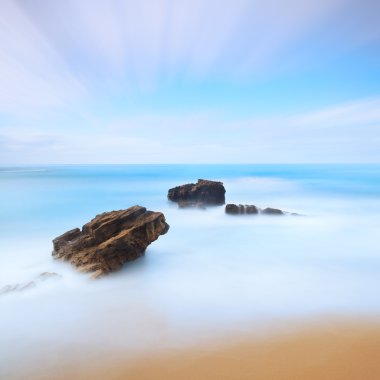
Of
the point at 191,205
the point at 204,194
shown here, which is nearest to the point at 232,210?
the point at 191,205

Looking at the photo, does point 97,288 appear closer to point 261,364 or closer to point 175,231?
point 261,364

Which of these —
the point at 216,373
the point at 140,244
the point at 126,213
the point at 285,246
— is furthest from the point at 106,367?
the point at 285,246

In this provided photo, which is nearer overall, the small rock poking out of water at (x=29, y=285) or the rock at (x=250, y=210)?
the small rock poking out of water at (x=29, y=285)

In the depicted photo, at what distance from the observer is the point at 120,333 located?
6.02m

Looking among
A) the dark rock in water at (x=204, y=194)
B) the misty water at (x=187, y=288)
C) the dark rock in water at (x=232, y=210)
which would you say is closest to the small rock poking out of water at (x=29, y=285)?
the misty water at (x=187, y=288)

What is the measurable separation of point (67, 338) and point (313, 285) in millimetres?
6809

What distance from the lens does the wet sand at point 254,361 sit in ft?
15.7

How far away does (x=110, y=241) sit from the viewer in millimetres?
9234

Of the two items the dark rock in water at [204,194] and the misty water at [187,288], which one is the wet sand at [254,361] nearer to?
the misty water at [187,288]

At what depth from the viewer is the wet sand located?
4.79 metres

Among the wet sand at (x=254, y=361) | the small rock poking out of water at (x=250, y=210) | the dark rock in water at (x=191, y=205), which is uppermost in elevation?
the wet sand at (x=254, y=361)

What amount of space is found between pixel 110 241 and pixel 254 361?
19.1 ft

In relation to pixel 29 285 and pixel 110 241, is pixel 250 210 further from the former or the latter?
pixel 29 285

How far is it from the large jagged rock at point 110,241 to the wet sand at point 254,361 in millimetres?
3927
